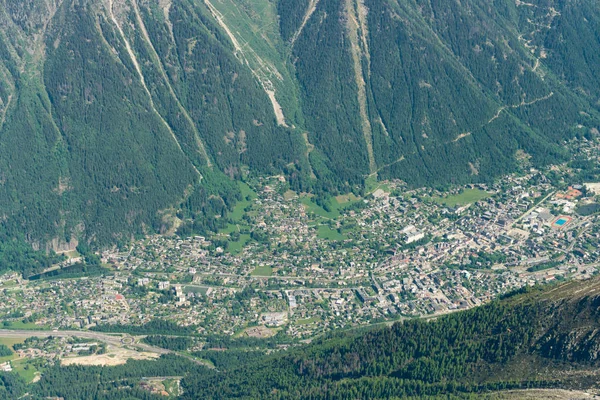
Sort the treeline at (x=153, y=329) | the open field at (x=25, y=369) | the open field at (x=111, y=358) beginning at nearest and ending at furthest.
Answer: the open field at (x=25, y=369), the open field at (x=111, y=358), the treeline at (x=153, y=329)

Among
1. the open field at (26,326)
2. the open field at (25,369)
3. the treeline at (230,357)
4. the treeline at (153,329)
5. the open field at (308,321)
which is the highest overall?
the open field at (26,326)

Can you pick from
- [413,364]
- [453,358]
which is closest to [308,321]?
[413,364]

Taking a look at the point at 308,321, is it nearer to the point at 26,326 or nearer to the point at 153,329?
the point at 153,329

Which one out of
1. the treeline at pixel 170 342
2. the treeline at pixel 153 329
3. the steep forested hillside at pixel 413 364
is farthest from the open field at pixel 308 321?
the treeline at pixel 170 342

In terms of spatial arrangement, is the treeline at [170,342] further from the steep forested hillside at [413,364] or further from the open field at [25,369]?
the open field at [25,369]

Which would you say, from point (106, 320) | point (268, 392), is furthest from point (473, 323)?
point (106, 320)

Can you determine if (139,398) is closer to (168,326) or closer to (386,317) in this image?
(168,326)

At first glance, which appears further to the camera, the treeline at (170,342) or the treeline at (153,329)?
the treeline at (153,329)

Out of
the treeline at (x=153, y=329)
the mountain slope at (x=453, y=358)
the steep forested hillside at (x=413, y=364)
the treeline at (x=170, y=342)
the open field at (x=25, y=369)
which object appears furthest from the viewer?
the treeline at (x=153, y=329)

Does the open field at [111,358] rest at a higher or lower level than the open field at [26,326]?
lower
